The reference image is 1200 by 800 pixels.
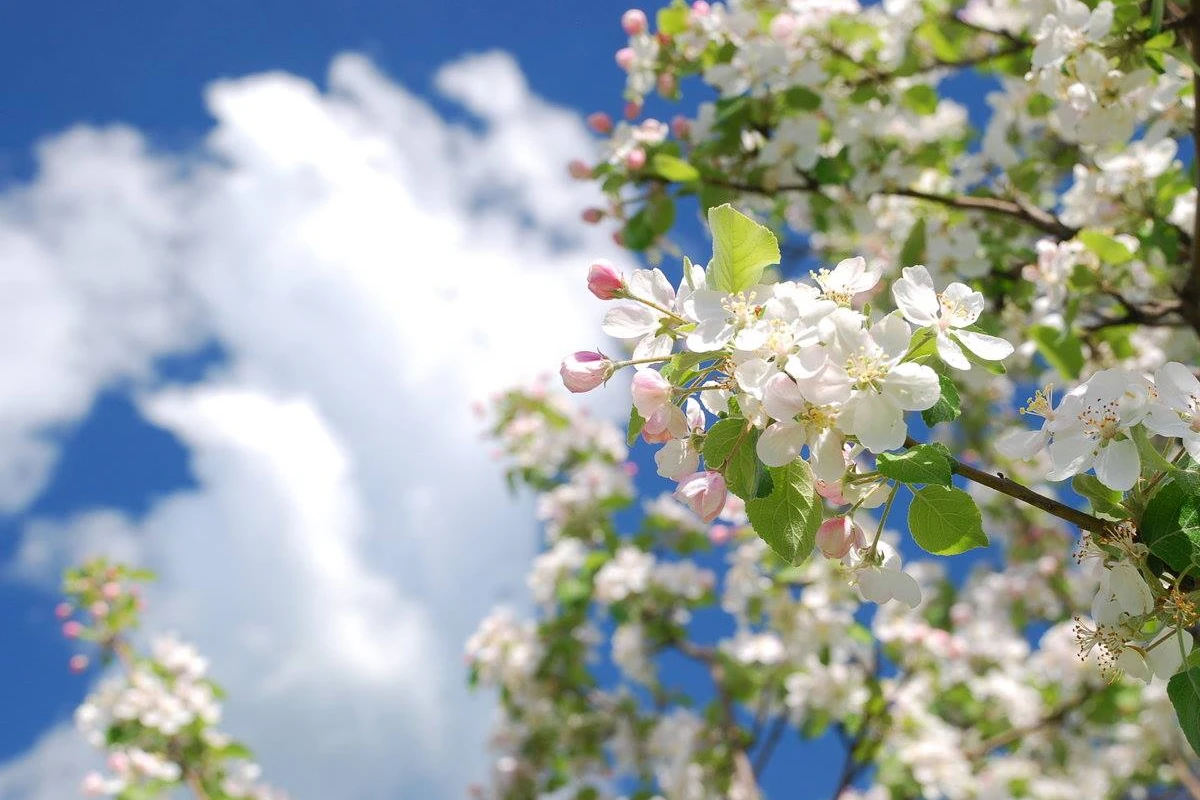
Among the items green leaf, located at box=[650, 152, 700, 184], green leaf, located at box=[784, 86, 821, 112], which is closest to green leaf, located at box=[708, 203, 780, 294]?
green leaf, located at box=[650, 152, 700, 184]

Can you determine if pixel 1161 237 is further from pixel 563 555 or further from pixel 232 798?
pixel 232 798

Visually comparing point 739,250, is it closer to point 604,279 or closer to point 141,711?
point 604,279

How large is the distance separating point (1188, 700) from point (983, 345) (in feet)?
1.40

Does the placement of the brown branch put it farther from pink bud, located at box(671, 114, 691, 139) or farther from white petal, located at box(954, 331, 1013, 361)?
pink bud, located at box(671, 114, 691, 139)

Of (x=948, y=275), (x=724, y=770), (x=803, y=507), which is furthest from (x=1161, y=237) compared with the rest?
(x=724, y=770)

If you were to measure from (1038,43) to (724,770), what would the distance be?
3.38 meters

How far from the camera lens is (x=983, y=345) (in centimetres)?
109

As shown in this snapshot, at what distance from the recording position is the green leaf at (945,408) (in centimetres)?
106

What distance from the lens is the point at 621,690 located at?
198 inches

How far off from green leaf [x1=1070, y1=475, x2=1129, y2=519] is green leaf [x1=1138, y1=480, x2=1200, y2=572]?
0.18 ft

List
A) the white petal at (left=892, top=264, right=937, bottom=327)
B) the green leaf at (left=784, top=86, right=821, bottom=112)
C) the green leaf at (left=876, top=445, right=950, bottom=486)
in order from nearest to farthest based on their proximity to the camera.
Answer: the green leaf at (left=876, top=445, right=950, bottom=486), the white petal at (left=892, top=264, right=937, bottom=327), the green leaf at (left=784, top=86, right=821, bottom=112)

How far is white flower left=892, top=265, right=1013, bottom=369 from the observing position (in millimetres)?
1085

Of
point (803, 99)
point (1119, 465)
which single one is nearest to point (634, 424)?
point (1119, 465)

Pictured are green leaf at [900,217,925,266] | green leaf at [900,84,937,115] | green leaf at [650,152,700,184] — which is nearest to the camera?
green leaf at [650,152,700,184]
